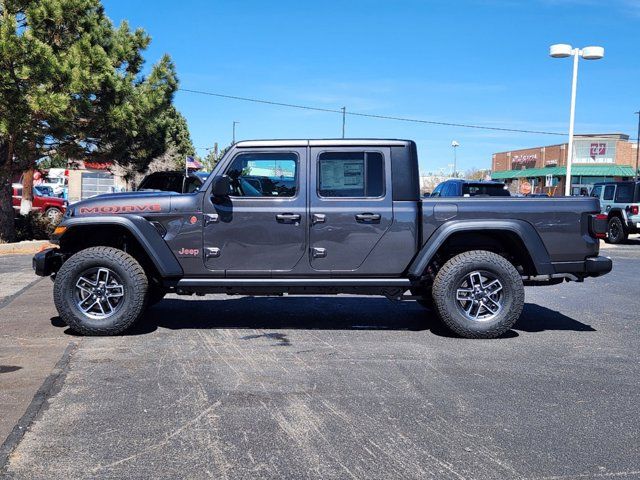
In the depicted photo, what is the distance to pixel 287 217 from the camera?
6.51 metres

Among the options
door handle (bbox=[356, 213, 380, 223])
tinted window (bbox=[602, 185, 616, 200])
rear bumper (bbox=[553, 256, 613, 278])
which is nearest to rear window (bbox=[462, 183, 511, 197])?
tinted window (bbox=[602, 185, 616, 200])

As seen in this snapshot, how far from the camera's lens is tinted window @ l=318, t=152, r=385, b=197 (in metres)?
6.63

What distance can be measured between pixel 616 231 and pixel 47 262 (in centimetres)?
1843

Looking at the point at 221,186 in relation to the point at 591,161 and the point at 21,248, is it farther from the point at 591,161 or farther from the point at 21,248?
the point at 591,161

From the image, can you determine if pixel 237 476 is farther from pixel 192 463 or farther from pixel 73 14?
pixel 73 14

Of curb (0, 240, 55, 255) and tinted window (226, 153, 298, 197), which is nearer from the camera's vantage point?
tinted window (226, 153, 298, 197)

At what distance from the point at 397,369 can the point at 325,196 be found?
2008 millimetres

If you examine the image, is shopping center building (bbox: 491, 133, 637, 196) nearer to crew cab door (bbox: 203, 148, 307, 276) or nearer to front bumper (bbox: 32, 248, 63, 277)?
crew cab door (bbox: 203, 148, 307, 276)

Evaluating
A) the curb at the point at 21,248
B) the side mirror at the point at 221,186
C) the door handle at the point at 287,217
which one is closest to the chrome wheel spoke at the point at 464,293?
the door handle at the point at 287,217

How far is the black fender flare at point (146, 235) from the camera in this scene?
21.0 ft

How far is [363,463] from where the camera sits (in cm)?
359

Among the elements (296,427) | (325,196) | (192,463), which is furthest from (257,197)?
(192,463)

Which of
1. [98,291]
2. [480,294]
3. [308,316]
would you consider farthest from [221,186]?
[480,294]

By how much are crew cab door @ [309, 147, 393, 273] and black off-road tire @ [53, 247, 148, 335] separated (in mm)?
1795
